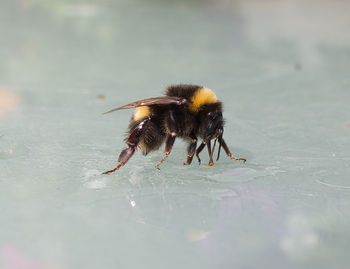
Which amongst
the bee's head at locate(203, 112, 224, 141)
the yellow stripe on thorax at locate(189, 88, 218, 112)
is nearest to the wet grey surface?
the bee's head at locate(203, 112, 224, 141)

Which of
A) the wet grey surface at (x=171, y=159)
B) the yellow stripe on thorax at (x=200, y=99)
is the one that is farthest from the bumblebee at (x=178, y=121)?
the wet grey surface at (x=171, y=159)

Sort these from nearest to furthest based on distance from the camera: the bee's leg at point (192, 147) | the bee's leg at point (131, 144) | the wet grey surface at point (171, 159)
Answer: the wet grey surface at point (171, 159), the bee's leg at point (131, 144), the bee's leg at point (192, 147)

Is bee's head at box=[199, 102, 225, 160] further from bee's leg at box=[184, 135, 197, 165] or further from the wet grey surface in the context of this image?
the wet grey surface

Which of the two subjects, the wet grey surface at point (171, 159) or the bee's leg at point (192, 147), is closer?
the wet grey surface at point (171, 159)

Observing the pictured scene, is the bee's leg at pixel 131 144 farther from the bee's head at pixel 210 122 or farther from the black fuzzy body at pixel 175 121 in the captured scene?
the bee's head at pixel 210 122

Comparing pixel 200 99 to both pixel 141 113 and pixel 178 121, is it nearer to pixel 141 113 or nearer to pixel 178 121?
pixel 178 121

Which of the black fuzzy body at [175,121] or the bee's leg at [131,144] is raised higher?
the black fuzzy body at [175,121]

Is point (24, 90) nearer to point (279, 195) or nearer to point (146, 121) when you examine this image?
point (146, 121)
